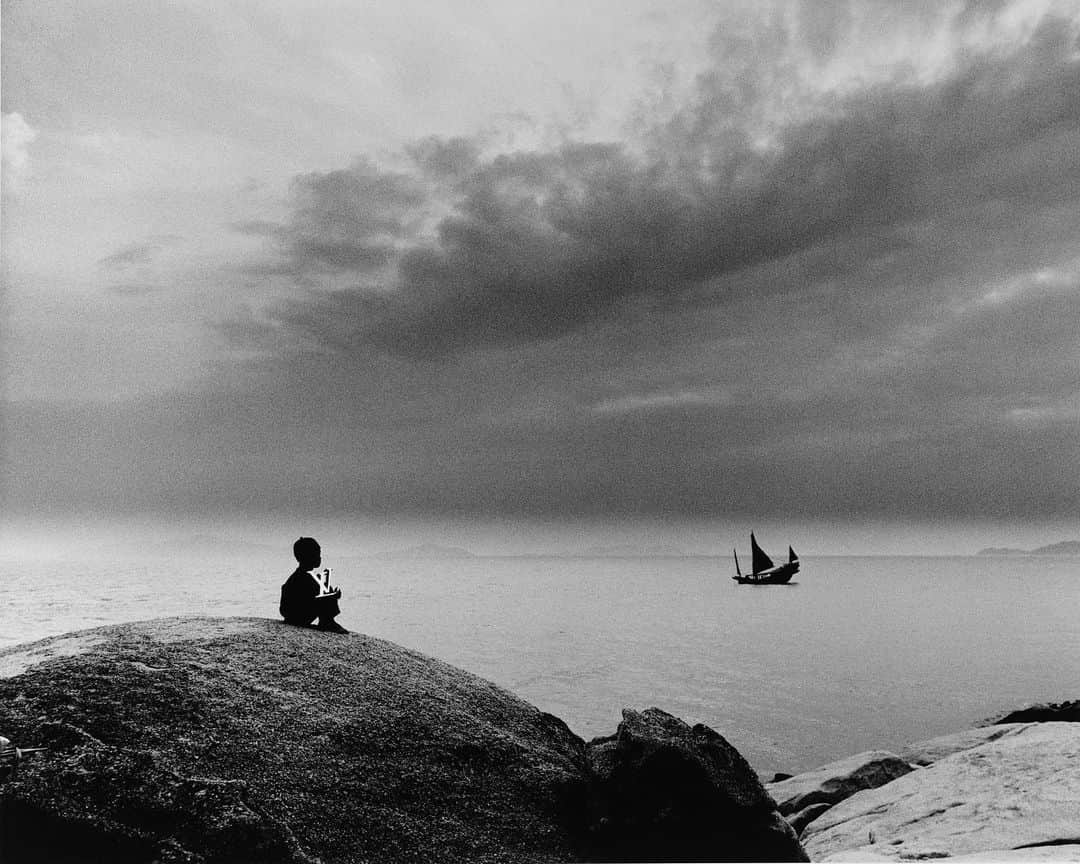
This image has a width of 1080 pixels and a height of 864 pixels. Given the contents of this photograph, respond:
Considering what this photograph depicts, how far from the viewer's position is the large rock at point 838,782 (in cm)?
1275

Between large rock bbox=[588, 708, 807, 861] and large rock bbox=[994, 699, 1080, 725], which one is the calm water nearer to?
large rock bbox=[994, 699, 1080, 725]

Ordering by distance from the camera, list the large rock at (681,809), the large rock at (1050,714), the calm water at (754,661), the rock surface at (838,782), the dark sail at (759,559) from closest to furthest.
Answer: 1. the large rock at (681,809)
2. the rock surface at (838,782)
3. the large rock at (1050,714)
4. the calm water at (754,661)
5. the dark sail at (759,559)

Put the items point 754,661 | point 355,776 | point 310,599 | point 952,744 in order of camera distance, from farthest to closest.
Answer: point 754,661
point 952,744
point 310,599
point 355,776

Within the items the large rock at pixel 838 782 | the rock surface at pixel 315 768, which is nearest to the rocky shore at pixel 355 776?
the rock surface at pixel 315 768

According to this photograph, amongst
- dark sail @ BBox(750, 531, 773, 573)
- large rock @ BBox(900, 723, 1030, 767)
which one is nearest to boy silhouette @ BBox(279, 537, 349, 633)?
large rock @ BBox(900, 723, 1030, 767)

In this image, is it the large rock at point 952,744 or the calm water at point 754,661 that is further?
the calm water at point 754,661

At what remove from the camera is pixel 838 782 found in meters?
13.1

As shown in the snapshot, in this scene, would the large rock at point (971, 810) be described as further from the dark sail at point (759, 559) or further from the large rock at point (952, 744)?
the dark sail at point (759, 559)

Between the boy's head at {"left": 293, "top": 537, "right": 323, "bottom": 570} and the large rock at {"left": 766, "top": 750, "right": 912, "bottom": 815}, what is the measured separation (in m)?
8.82

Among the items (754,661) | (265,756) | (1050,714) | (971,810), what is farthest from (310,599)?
(754,661)

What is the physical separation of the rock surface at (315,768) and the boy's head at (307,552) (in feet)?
2.67

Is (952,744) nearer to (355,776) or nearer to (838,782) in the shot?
(838,782)

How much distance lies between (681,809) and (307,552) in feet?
16.4

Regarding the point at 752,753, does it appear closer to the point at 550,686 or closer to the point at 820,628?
the point at 550,686
